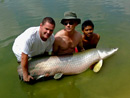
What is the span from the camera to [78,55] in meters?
3.56

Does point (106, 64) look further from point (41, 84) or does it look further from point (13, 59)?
point (13, 59)

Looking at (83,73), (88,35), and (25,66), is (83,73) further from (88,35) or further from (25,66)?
(25,66)

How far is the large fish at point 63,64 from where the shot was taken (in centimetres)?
328

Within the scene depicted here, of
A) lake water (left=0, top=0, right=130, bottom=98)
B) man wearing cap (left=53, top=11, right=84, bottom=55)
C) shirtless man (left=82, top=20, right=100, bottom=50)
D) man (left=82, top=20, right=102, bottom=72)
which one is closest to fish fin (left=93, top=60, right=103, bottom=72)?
man (left=82, top=20, right=102, bottom=72)

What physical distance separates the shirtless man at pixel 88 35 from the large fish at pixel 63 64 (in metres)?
0.54

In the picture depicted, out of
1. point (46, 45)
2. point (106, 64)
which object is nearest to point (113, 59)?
point (106, 64)

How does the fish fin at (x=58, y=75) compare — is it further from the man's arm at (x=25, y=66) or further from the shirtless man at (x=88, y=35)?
the shirtless man at (x=88, y=35)

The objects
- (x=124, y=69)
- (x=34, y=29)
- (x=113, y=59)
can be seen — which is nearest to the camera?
(x=34, y=29)

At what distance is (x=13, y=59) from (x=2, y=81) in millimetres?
974

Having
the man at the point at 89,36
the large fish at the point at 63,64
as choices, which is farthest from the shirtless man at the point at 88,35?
the large fish at the point at 63,64

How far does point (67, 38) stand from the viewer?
11.8 ft

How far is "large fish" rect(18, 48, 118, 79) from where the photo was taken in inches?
129

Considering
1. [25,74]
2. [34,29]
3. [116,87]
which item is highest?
[34,29]

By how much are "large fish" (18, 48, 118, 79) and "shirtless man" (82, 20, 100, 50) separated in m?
0.54
